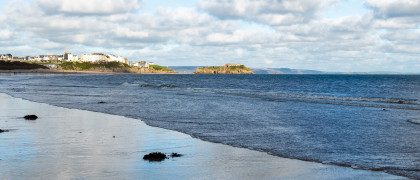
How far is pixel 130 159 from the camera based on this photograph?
1056 cm

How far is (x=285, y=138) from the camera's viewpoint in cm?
1503

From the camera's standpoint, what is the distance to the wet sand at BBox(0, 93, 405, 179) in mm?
9039

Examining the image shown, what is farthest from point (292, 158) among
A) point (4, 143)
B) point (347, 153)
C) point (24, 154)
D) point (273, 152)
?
point (4, 143)

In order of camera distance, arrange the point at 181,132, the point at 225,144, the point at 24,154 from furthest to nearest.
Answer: the point at 181,132
the point at 225,144
the point at 24,154

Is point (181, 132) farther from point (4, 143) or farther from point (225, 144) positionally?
point (4, 143)

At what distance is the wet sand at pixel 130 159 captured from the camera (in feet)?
29.7

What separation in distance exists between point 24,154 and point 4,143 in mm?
2231

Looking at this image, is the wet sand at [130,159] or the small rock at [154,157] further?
the small rock at [154,157]

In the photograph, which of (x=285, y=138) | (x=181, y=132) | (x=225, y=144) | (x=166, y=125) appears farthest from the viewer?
(x=166, y=125)

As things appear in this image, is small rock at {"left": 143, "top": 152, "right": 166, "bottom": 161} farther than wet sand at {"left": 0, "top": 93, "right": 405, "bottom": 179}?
Yes

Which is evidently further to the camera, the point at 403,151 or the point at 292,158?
the point at 403,151

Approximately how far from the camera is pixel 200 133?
15.9m

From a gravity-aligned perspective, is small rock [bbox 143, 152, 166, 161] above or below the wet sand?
above

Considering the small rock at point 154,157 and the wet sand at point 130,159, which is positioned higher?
the small rock at point 154,157
